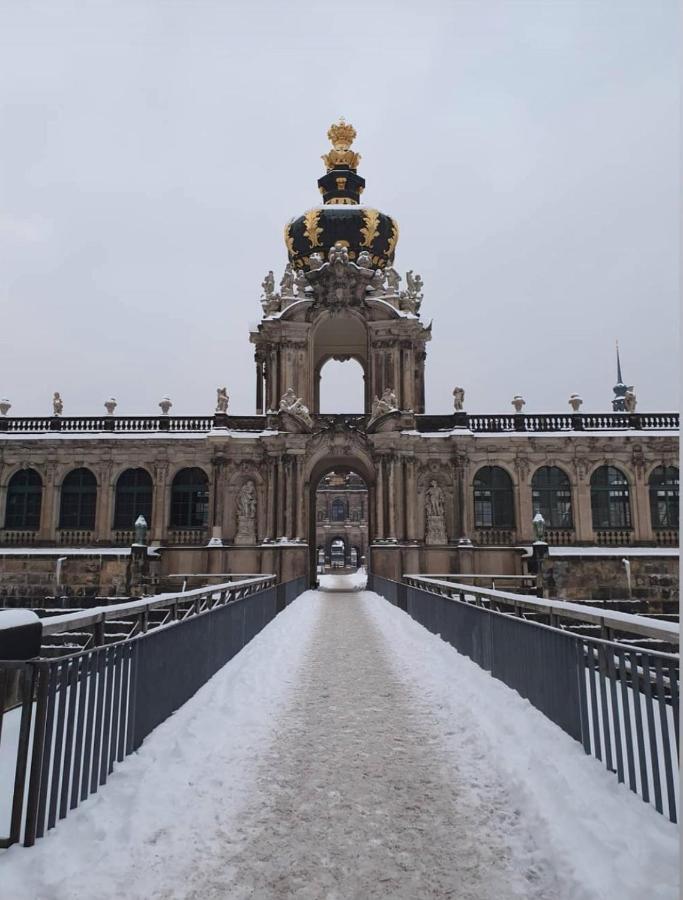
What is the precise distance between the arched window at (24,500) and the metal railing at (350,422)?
2418 millimetres

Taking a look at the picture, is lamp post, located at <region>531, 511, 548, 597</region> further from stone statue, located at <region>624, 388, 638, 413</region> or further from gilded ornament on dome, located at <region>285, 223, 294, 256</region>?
gilded ornament on dome, located at <region>285, 223, 294, 256</region>

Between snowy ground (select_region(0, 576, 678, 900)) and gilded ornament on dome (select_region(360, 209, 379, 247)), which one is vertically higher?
gilded ornament on dome (select_region(360, 209, 379, 247))

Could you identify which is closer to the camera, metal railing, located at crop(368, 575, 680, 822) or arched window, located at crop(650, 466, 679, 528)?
metal railing, located at crop(368, 575, 680, 822)

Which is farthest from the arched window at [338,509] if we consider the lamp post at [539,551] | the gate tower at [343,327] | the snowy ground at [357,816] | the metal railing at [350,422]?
the snowy ground at [357,816]

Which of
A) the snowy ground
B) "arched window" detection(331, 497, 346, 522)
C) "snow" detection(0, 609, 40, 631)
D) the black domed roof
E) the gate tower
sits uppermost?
the black domed roof

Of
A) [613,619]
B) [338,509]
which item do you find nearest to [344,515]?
[338,509]

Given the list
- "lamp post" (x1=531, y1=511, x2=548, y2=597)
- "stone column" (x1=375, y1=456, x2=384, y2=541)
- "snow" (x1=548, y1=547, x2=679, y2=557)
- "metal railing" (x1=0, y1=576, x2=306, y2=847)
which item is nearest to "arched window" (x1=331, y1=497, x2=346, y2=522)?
"stone column" (x1=375, y1=456, x2=384, y2=541)

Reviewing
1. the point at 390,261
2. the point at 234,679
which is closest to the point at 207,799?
the point at 234,679

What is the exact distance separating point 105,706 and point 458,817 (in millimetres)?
2806

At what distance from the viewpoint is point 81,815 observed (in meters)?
4.43

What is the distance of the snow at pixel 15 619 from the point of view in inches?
194

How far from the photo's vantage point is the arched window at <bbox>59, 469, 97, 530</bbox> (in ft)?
108

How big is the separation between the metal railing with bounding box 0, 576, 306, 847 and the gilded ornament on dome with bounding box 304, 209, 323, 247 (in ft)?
106

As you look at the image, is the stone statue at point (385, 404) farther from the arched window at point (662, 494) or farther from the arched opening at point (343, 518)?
the arched opening at point (343, 518)
